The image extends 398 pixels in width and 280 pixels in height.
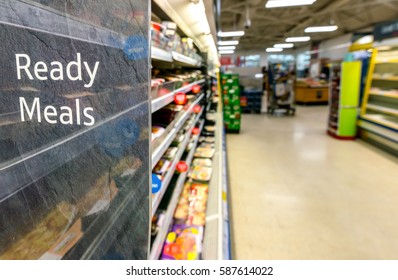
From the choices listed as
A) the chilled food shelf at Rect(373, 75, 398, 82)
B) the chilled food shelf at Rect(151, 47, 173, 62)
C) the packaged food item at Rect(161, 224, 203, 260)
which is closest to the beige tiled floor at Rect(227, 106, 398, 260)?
the packaged food item at Rect(161, 224, 203, 260)

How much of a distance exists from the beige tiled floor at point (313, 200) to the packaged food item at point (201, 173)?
18.8 inches

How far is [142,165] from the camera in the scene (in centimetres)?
67

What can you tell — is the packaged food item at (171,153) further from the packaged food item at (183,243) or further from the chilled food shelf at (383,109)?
the chilled food shelf at (383,109)

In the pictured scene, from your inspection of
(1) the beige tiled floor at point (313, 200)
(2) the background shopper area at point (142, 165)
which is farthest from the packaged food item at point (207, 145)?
(1) the beige tiled floor at point (313, 200)

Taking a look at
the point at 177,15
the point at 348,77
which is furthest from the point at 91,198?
the point at 348,77

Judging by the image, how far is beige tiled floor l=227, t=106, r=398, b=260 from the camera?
7.14 feet

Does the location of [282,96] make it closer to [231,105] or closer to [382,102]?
[231,105]

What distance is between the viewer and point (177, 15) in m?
1.83

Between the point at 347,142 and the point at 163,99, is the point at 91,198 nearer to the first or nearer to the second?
the point at 163,99

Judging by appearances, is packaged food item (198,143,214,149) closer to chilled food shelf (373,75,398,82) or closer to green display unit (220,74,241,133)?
green display unit (220,74,241,133)

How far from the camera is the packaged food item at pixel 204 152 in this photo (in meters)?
3.27

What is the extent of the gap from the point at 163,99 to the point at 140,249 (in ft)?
2.32

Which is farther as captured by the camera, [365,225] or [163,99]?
[365,225]

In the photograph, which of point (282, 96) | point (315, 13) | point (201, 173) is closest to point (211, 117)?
point (201, 173)
